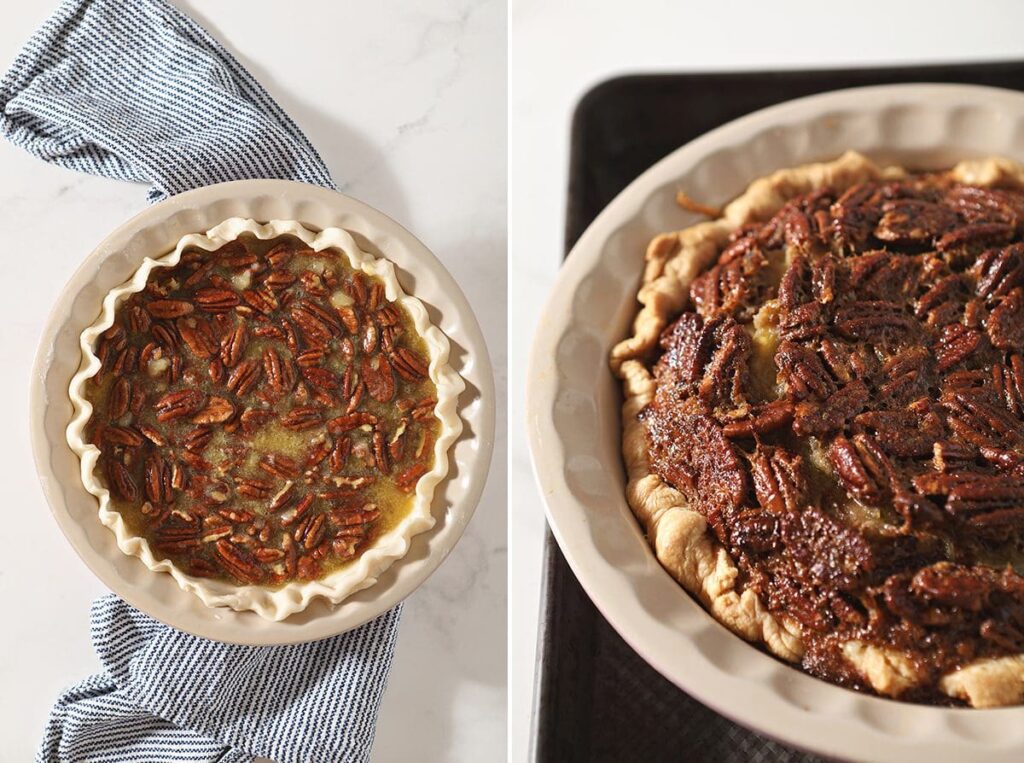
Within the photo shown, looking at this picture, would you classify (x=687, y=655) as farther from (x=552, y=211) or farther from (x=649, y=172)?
(x=552, y=211)

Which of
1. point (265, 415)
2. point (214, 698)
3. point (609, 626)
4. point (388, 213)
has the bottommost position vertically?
point (214, 698)

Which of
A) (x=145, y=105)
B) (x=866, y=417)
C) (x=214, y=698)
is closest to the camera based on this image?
(x=866, y=417)

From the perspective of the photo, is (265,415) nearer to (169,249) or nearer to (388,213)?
(169,249)

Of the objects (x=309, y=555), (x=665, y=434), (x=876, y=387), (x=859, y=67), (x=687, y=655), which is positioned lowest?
(x=309, y=555)

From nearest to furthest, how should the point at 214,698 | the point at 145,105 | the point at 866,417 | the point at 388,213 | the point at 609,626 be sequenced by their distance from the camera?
the point at 866,417 < the point at 609,626 < the point at 214,698 < the point at 145,105 < the point at 388,213

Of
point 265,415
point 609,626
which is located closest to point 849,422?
point 609,626

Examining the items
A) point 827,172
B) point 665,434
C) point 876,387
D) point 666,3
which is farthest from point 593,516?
point 666,3

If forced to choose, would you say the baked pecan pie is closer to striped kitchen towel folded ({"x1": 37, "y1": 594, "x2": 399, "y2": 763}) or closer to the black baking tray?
the black baking tray
